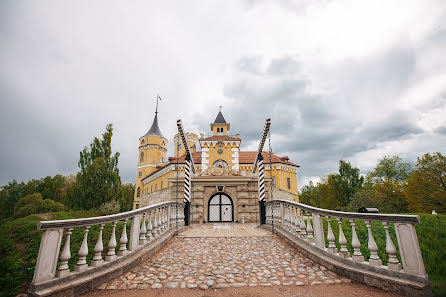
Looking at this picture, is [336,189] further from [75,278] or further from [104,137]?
[75,278]

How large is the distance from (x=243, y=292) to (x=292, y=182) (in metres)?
30.2

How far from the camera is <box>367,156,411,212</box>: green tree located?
2811 cm

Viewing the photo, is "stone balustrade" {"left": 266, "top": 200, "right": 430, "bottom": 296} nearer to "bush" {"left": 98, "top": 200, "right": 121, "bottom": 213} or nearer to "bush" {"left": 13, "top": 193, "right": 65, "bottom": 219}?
"bush" {"left": 98, "top": 200, "right": 121, "bottom": 213}

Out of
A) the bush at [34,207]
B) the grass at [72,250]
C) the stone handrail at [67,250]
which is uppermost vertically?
the bush at [34,207]

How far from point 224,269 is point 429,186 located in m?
29.2

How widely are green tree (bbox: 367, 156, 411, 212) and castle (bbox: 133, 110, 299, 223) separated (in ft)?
39.6

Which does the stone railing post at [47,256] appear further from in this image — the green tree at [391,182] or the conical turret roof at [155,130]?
the conical turret roof at [155,130]

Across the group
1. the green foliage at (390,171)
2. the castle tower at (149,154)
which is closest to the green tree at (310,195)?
the green foliage at (390,171)

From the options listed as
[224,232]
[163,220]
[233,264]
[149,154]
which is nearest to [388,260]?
[233,264]

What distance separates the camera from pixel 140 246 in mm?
5469

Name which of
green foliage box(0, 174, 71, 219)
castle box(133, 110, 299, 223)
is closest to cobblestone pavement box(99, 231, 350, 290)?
castle box(133, 110, 299, 223)

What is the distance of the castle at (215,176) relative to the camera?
14.2 meters

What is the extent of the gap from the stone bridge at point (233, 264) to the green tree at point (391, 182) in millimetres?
29075

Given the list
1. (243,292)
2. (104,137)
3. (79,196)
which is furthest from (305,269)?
(104,137)
